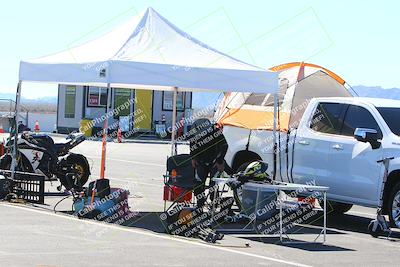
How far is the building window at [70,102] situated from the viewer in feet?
149

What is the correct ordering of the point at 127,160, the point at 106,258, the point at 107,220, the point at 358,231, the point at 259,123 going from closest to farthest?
the point at 106,258, the point at 107,220, the point at 358,231, the point at 259,123, the point at 127,160

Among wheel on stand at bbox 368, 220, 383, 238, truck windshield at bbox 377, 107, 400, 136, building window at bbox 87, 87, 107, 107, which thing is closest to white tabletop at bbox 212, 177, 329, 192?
wheel on stand at bbox 368, 220, 383, 238

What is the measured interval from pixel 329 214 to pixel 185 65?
13.9 feet

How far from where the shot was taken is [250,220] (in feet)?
43.7

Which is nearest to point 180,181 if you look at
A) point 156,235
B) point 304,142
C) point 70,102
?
point 156,235

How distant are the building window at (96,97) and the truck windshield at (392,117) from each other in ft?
105

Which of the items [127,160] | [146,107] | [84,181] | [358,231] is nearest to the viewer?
[358,231]

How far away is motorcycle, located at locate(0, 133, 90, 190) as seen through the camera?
16.1 meters

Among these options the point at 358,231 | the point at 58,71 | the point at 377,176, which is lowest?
the point at 358,231

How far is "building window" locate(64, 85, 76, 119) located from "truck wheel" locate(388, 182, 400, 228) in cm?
3386

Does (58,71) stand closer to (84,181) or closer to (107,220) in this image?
(107,220)

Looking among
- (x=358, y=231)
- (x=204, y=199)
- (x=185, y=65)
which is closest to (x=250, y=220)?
(x=204, y=199)

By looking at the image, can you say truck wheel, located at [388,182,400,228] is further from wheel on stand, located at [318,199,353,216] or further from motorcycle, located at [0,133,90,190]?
motorcycle, located at [0,133,90,190]

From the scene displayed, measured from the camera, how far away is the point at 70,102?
45562 mm
